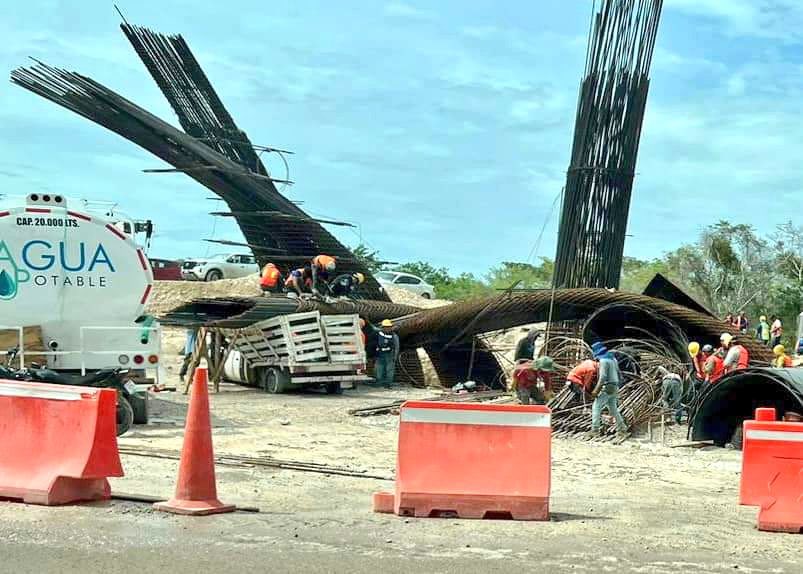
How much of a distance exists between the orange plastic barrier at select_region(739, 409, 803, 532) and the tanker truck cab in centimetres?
881

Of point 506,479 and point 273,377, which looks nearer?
point 506,479

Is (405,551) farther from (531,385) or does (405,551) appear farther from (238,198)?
(238,198)

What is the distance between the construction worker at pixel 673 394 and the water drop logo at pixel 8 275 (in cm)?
992

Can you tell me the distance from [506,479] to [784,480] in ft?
6.95

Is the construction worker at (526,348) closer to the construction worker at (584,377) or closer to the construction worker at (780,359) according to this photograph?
the construction worker at (780,359)

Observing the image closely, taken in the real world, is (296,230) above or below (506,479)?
above

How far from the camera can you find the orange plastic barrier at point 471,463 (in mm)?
8758

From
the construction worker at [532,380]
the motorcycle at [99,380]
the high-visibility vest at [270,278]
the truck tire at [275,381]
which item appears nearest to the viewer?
the motorcycle at [99,380]

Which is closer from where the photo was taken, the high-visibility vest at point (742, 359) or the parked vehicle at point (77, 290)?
the parked vehicle at point (77, 290)

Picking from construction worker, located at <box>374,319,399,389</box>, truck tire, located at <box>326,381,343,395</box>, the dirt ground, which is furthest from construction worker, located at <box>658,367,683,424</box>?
construction worker, located at <box>374,319,399,389</box>

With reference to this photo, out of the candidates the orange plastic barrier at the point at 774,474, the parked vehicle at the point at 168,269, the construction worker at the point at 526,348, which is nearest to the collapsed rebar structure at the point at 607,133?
the construction worker at the point at 526,348

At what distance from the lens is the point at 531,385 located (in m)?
18.7

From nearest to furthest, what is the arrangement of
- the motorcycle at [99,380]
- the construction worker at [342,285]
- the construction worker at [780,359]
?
1. the motorcycle at [99,380]
2. the construction worker at [780,359]
3. the construction worker at [342,285]

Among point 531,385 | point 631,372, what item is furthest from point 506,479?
point 631,372
